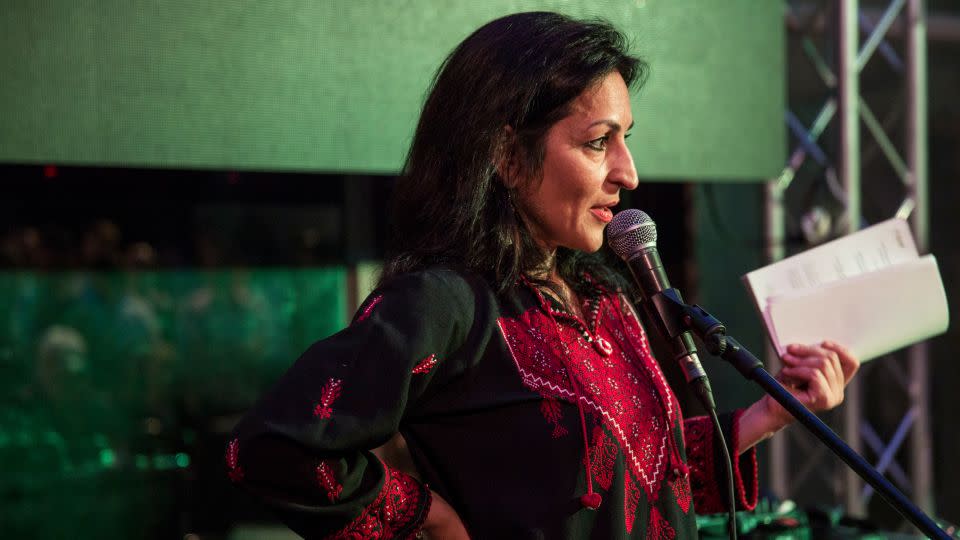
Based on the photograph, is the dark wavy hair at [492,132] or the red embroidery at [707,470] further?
the red embroidery at [707,470]

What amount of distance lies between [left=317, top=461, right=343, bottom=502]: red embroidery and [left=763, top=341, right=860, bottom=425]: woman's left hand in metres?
0.69

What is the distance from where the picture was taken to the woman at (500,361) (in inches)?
47.3

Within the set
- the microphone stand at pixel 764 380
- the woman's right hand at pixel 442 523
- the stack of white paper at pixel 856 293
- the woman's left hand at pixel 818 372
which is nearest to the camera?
the microphone stand at pixel 764 380

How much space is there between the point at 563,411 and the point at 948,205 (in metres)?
4.35

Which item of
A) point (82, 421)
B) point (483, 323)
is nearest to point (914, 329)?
point (483, 323)

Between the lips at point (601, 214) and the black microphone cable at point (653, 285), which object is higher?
the lips at point (601, 214)

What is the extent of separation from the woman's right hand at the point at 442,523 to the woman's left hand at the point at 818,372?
54cm

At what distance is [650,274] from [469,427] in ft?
1.00

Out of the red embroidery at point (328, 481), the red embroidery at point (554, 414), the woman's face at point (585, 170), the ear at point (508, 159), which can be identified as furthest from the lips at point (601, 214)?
the red embroidery at point (328, 481)

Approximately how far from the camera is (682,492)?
1.42 meters

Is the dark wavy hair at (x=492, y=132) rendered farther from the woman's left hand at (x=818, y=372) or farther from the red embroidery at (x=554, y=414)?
the woman's left hand at (x=818, y=372)

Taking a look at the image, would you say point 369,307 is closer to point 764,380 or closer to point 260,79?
point 764,380

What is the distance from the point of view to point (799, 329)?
5.22 feet

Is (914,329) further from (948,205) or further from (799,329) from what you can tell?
(948,205)
